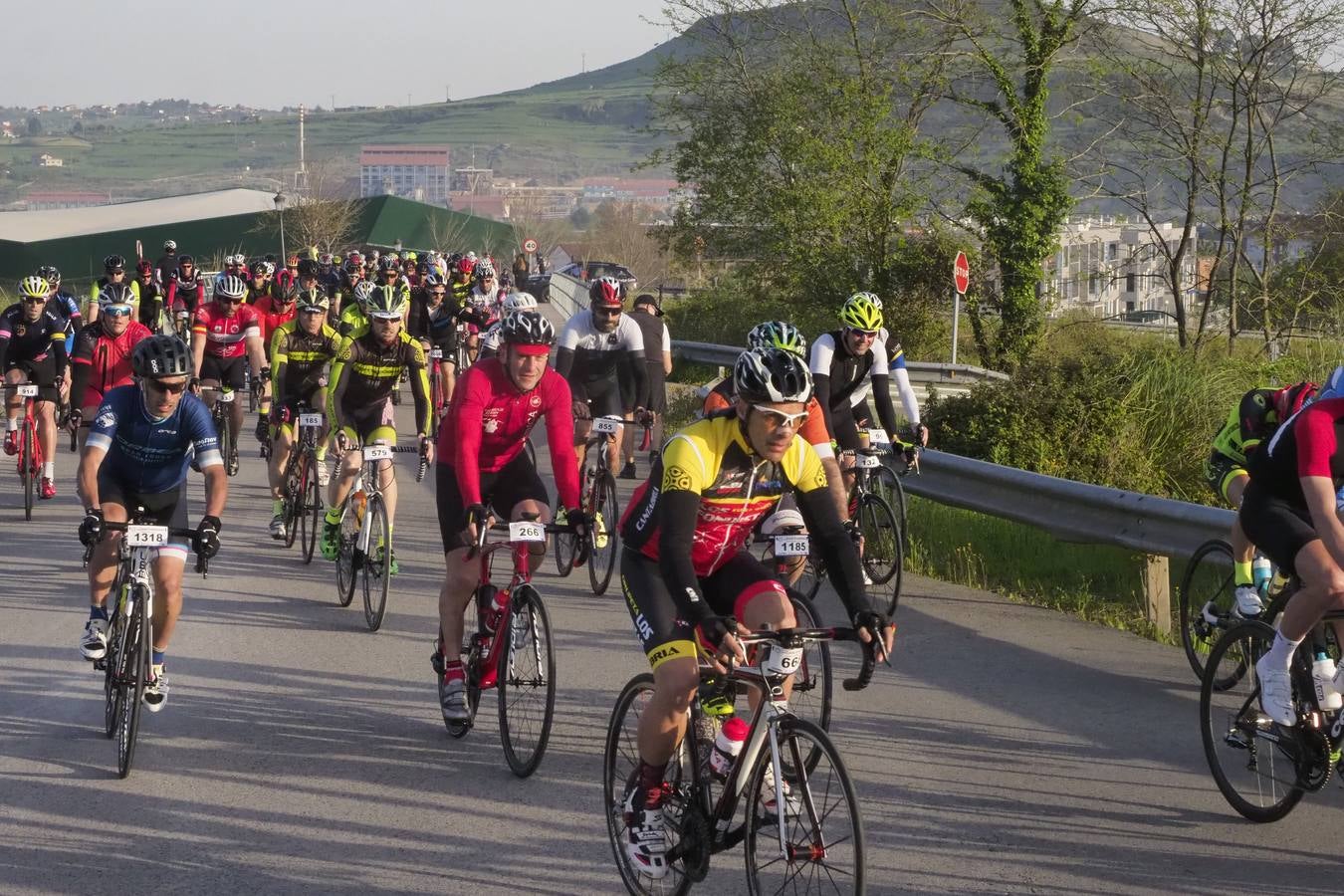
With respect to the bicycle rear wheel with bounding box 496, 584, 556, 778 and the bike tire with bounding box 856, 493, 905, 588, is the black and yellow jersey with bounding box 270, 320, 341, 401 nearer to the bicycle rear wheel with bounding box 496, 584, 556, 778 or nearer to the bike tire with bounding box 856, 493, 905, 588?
the bike tire with bounding box 856, 493, 905, 588

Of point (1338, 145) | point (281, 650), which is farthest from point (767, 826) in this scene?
point (1338, 145)

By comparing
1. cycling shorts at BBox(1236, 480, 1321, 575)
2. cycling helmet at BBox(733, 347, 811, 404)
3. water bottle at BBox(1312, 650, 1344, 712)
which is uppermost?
cycling helmet at BBox(733, 347, 811, 404)

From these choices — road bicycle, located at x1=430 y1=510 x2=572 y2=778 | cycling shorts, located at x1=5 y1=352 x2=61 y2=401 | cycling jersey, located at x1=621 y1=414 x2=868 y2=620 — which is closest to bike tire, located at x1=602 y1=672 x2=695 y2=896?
cycling jersey, located at x1=621 y1=414 x2=868 y2=620

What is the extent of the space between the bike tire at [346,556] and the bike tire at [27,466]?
523 centimetres

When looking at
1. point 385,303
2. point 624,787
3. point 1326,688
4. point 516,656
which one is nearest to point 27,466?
point 385,303

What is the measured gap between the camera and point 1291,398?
7.99m

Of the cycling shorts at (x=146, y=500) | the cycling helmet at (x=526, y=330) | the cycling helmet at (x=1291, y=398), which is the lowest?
the cycling shorts at (x=146, y=500)

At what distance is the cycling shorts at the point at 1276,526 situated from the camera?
20.9 ft

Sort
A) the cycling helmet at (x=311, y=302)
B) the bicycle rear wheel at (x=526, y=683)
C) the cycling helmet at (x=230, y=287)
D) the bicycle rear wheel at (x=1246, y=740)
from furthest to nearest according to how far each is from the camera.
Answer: the cycling helmet at (x=230, y=287)
the cycling helmet at (x=311, y=302)
the bicycle rear wheel at (x=526, y=683)
the bicycle rear wheel at (x=1246, y=740)

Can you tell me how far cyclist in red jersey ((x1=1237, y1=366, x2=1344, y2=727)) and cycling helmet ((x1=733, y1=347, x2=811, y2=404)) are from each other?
2.00 meters

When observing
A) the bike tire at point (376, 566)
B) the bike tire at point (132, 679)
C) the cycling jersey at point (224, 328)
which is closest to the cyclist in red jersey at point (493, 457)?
the bike tire at point (132, 679)

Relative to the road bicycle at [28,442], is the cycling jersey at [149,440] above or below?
above

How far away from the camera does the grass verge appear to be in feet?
35.4

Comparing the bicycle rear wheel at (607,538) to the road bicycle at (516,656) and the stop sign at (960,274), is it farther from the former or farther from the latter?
the stop sign at (960,274)
